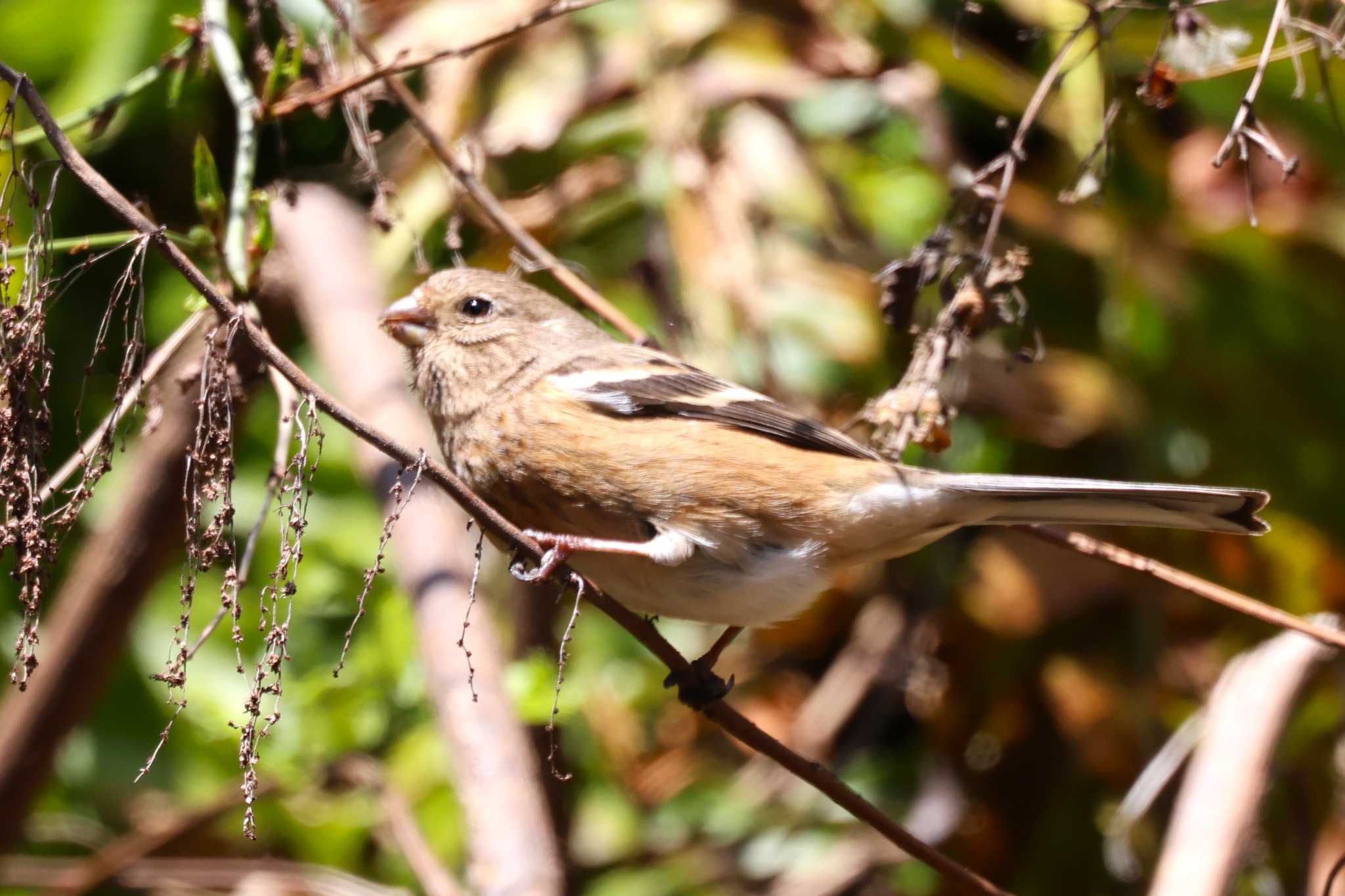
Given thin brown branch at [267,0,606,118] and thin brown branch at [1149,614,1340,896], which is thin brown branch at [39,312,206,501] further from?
thin brown branch at [1149,614,1340,896]

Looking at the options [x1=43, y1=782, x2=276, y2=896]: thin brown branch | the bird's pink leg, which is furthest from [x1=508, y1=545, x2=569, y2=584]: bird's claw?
[x1=43, y1=782, x2=276, y2=896]: thin brown branch

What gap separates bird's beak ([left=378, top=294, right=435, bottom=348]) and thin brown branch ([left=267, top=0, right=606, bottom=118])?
0.78 meters

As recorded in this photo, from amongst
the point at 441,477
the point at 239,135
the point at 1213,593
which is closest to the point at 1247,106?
the point at 1213,593

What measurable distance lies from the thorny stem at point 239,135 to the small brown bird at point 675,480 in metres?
0.75

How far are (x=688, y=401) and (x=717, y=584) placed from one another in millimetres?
472

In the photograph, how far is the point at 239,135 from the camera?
251cm

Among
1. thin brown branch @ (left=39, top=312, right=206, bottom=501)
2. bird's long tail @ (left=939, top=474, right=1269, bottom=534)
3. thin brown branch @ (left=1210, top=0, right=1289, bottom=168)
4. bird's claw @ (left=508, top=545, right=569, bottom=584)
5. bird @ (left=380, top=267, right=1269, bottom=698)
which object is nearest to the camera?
thin brown branch @ (left=39, top=312, right=206, bottom=501)

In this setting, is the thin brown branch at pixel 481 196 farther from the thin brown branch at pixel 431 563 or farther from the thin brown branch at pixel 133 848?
the thin brown branch at pixel 133 848

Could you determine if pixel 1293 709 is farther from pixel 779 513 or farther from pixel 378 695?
pixel 378 695

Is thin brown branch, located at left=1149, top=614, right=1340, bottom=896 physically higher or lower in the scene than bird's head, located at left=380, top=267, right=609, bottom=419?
lower

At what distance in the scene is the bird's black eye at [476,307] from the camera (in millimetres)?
3355

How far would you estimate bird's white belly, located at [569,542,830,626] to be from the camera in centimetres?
291

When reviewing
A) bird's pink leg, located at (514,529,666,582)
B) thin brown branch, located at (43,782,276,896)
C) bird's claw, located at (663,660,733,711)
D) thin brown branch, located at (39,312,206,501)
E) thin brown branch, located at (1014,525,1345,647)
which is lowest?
thin brown branch, located at (43,782,276,896)

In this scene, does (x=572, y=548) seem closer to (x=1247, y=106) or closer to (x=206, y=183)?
(x=206, y=183)
